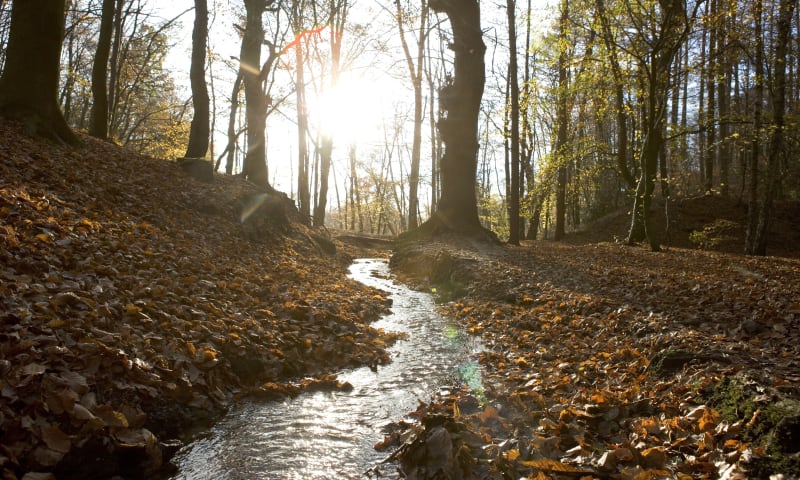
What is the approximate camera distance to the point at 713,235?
16234 millimetres

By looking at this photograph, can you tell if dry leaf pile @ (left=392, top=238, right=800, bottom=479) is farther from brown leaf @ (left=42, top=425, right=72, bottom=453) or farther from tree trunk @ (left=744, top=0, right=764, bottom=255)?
tree trunk @ (left=744, top=0, right=764, bottom=255)

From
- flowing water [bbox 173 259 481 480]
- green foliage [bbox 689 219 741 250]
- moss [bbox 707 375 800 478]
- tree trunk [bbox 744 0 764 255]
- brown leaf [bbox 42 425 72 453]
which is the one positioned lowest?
flowing water [bbox 173 259 481 480]

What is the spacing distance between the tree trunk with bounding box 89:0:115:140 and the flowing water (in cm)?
1138

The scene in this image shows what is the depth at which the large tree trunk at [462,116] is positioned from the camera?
1422 centimetres

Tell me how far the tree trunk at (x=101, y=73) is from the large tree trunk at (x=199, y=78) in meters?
2.31

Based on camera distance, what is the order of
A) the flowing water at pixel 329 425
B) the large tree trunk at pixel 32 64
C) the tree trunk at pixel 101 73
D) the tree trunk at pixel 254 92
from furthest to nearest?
the tree trunk at pixel 254 92, the tree trunk at pixel 101 73, the large tree trunk at pixel 32 64, the flowing water at pixel 329 425

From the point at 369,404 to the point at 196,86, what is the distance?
37.1 feet

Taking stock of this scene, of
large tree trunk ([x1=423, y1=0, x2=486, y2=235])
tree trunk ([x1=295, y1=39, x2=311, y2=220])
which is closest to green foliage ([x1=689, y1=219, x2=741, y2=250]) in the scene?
large tree trunk ([x1=423, y1=0, x2=486, y2=235])

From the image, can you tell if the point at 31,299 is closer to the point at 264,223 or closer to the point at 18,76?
the point at 18,76

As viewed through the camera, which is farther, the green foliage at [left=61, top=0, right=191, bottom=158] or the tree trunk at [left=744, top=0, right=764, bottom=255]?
the green foliage at [left=61, top=0, right=191, bottom=158]

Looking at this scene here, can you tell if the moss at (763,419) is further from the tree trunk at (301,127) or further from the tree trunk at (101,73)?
the tree trunk at (301,127)

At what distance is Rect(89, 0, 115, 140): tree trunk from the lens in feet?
39.3

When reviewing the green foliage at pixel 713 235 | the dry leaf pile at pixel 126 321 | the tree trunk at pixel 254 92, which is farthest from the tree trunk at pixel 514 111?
the dry leaf pile at pixel 126 321

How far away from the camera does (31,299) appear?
3.54 m
